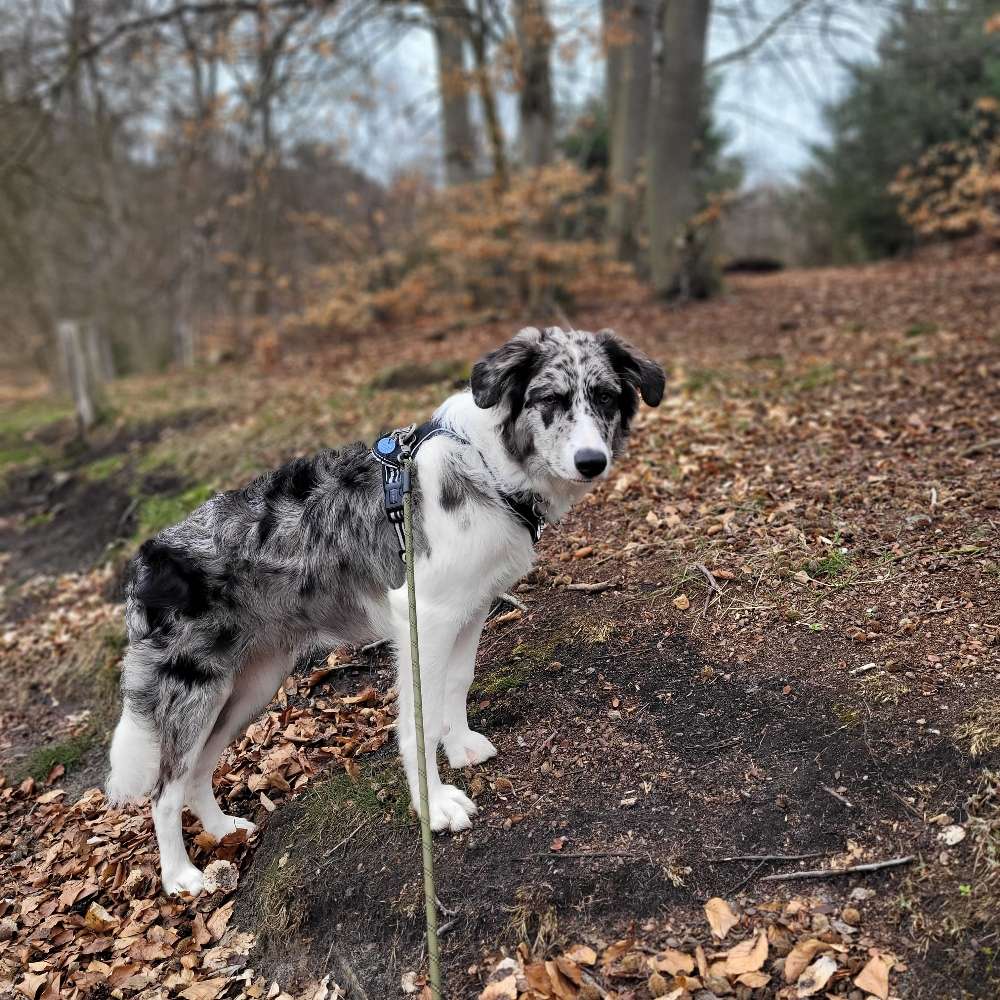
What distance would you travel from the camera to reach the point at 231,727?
4426 millimetres

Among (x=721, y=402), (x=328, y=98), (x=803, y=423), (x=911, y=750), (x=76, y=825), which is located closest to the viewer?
(x=911, y=750)

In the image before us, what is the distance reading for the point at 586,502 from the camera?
6.69 metres

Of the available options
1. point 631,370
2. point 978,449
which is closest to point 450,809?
point 631,370

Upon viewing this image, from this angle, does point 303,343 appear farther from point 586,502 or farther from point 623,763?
point 623,763

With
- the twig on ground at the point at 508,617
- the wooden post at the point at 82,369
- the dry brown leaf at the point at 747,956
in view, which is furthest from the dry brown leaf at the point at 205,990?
the wooden post at the point at 82,369

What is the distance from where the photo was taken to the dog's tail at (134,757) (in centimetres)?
410

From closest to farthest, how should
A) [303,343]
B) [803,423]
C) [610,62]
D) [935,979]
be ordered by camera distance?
[935,979], [803,423], [303,343], [610,62]

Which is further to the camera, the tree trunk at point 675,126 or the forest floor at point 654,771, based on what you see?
the tree trunk at point 675,126

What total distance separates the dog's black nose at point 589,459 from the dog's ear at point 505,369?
0.52 metres

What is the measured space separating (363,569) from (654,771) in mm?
1773

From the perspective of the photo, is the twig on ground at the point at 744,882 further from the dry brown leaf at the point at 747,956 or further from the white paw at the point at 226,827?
the white paw at the point at 226,827

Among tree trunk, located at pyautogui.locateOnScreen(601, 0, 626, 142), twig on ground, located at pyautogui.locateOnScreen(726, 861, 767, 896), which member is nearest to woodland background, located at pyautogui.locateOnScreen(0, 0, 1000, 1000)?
twig on ground, located at pyautogui.locateOnScreen(726, 861, 767, 896)

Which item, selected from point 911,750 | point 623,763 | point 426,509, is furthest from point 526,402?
point 911,750

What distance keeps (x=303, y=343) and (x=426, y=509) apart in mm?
15614
